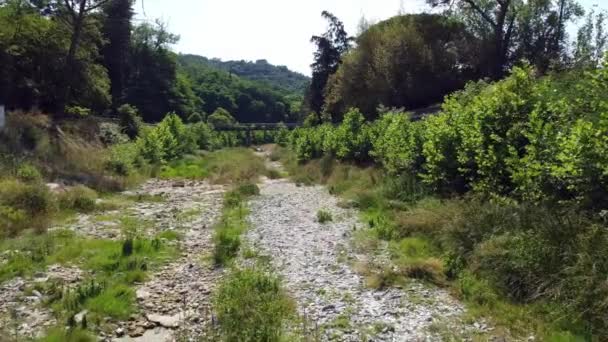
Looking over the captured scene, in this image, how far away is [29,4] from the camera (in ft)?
89.5

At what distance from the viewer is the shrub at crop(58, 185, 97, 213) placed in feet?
45.1

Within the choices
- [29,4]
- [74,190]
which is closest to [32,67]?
[29,4]

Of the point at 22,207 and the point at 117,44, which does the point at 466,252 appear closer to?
the point at 22,207

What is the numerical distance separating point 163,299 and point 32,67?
25.0m

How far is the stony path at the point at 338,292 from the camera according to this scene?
6402mm

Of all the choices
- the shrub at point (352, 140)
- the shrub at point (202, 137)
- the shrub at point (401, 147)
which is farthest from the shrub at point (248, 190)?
the shrub at point (202, 137)

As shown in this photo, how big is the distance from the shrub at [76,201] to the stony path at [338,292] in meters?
5.09

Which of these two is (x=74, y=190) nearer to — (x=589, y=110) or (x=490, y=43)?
(x=589, y=110)

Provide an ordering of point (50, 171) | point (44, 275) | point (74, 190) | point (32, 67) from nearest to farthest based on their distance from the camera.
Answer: point (44, 275)
point (74, 190)
point (50, 171)
point (32, 67)

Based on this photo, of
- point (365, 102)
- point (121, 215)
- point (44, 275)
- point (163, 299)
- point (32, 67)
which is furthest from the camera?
point (365, 102)

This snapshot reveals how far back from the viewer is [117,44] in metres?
53.8

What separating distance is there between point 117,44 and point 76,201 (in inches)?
1778

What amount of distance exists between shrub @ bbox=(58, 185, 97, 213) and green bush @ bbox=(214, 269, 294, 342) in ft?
25.6

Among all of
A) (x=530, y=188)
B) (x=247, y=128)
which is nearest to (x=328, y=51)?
(x=247, y=128)
